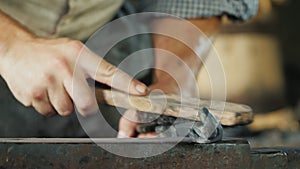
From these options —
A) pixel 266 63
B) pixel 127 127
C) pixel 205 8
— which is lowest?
pixel 266 63

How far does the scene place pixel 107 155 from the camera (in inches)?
32.8

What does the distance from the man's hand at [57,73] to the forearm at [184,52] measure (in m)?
0.33

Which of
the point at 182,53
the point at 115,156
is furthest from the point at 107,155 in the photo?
the point at 182,53

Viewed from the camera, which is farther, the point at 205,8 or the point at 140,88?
the point at 205,8

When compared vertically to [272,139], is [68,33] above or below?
above

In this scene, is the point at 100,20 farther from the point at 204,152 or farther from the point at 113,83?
the point at 204,152

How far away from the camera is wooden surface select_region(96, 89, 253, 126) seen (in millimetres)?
983

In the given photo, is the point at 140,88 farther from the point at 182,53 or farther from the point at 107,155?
the point at 182,53

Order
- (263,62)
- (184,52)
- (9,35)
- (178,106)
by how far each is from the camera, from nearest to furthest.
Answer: (178,106) < (9,35) < (184,52) < (263,62)

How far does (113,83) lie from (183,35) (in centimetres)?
44

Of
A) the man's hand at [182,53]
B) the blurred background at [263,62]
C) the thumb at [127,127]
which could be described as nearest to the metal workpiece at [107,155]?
the thumb at [127,127]

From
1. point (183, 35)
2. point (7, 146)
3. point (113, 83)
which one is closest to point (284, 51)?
point (183, 35)

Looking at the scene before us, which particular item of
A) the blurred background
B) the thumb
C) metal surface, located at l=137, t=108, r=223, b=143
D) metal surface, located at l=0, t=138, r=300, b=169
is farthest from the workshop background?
metal surface, located at l=0, t=138, r=300, b=169

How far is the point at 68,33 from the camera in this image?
55.3 inches
